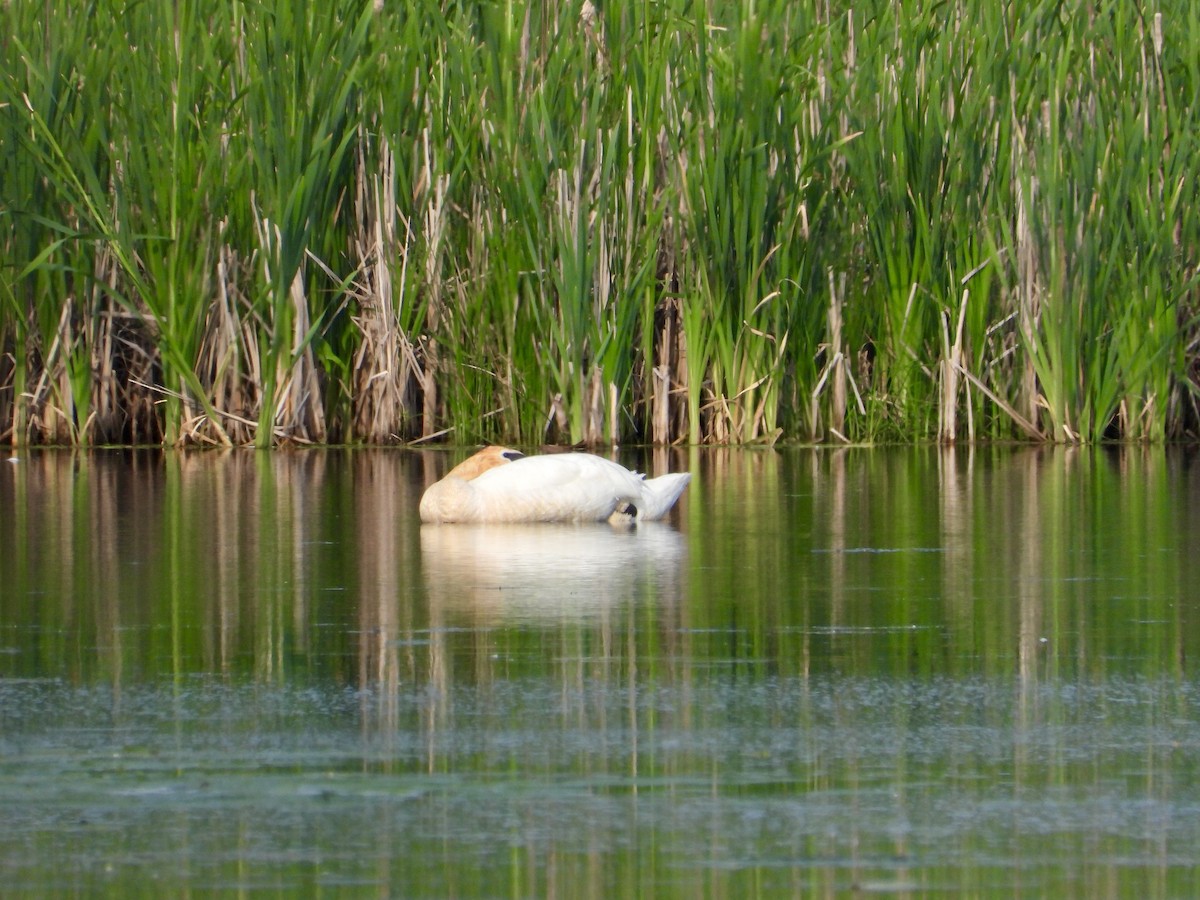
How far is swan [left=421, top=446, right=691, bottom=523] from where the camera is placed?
6.86m

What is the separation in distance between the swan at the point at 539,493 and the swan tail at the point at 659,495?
0.01 meters

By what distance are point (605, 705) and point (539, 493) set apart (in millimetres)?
2975

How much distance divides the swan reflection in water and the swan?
5 cm

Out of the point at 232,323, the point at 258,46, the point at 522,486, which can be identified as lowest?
the point at 522,486

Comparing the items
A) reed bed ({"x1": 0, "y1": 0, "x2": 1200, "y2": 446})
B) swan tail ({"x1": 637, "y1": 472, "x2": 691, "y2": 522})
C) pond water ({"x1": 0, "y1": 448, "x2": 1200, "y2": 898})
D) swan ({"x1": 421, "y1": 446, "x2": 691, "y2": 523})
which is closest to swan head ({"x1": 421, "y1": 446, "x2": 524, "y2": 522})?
swan ({"x1": 421, "y1": 446, "x2": 691, "y2": 523})

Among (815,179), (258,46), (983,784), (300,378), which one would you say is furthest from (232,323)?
(983,784)

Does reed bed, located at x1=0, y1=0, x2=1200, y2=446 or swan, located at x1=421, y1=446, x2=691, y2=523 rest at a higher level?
reed bed, located at x1=0, y1=0, x2=1200, y2=446

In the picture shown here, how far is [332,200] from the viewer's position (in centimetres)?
1030

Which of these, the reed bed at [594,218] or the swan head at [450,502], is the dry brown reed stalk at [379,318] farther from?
the swan head at [450,502]

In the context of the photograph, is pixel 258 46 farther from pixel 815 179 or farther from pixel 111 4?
pixel 815 179

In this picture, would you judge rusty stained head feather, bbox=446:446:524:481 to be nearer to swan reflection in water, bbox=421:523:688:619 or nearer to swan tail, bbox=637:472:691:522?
swan reflection in water, bbox=421:523:688:619

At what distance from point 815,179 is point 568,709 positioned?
22.0 feet

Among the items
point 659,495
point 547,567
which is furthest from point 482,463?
point 547,567

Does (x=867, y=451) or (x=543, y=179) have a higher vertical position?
(x=543, y=179)
